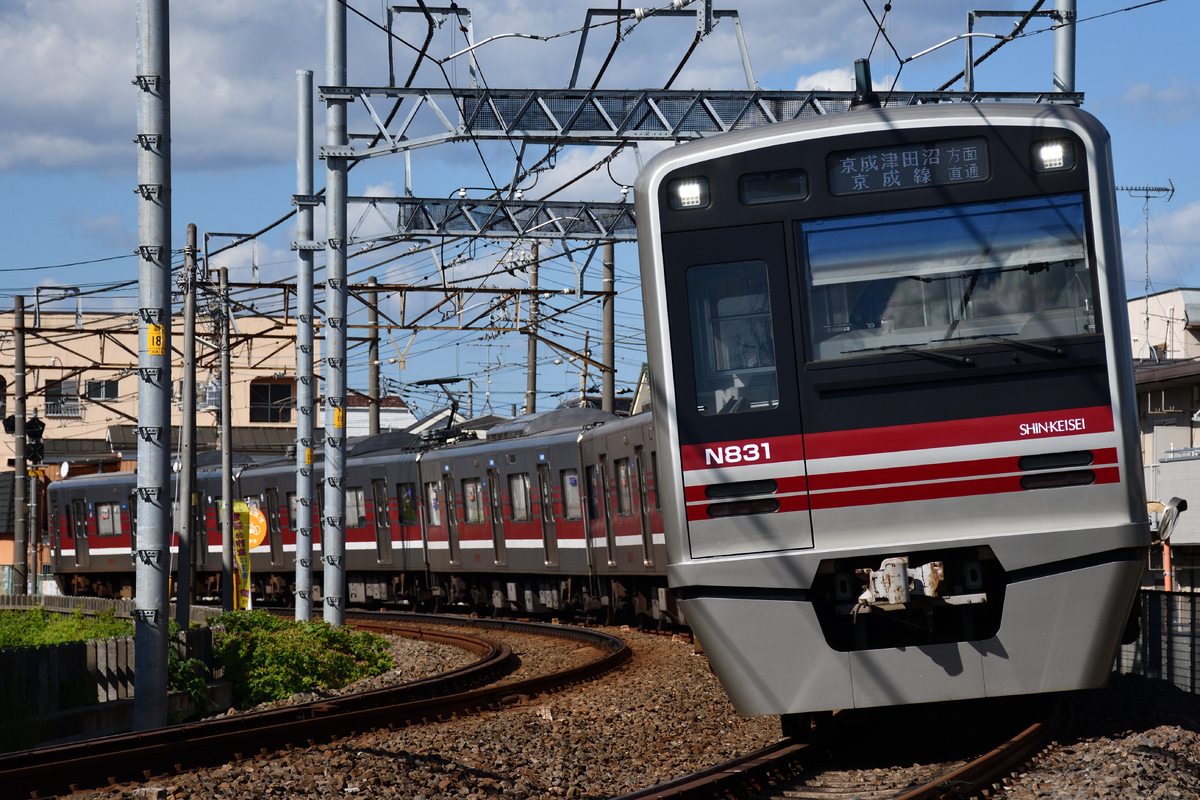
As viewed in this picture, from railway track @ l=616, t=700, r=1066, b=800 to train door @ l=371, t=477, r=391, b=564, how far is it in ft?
62.3

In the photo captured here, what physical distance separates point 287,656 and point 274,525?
15.6m

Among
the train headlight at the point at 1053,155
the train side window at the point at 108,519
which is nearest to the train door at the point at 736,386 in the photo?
the train headlight at the point at 1053,155

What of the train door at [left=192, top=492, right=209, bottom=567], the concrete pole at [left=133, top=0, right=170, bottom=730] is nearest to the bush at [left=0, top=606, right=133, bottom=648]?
the concrete pole at [left=133, top=0, right=170, bottom=730]

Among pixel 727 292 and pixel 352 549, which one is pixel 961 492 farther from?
pixel 352 549

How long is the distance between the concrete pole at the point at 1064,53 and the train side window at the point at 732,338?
7.55m

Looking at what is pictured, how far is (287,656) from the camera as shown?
1387cm

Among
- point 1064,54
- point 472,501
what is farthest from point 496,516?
point 1064,54

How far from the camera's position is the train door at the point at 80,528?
34281 millimetres

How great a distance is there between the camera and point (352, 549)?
27.6 m

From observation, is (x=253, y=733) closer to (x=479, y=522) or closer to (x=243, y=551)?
(x=243, y=551)

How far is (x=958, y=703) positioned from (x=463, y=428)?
63.5 ft

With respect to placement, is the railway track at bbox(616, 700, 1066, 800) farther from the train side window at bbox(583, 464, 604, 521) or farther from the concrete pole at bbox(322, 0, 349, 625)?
the train side window at bbox(583, 464, 604, 521)

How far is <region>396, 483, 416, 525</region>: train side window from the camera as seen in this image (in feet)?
83.7

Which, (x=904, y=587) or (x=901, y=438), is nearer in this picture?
(x=904, y=587)
